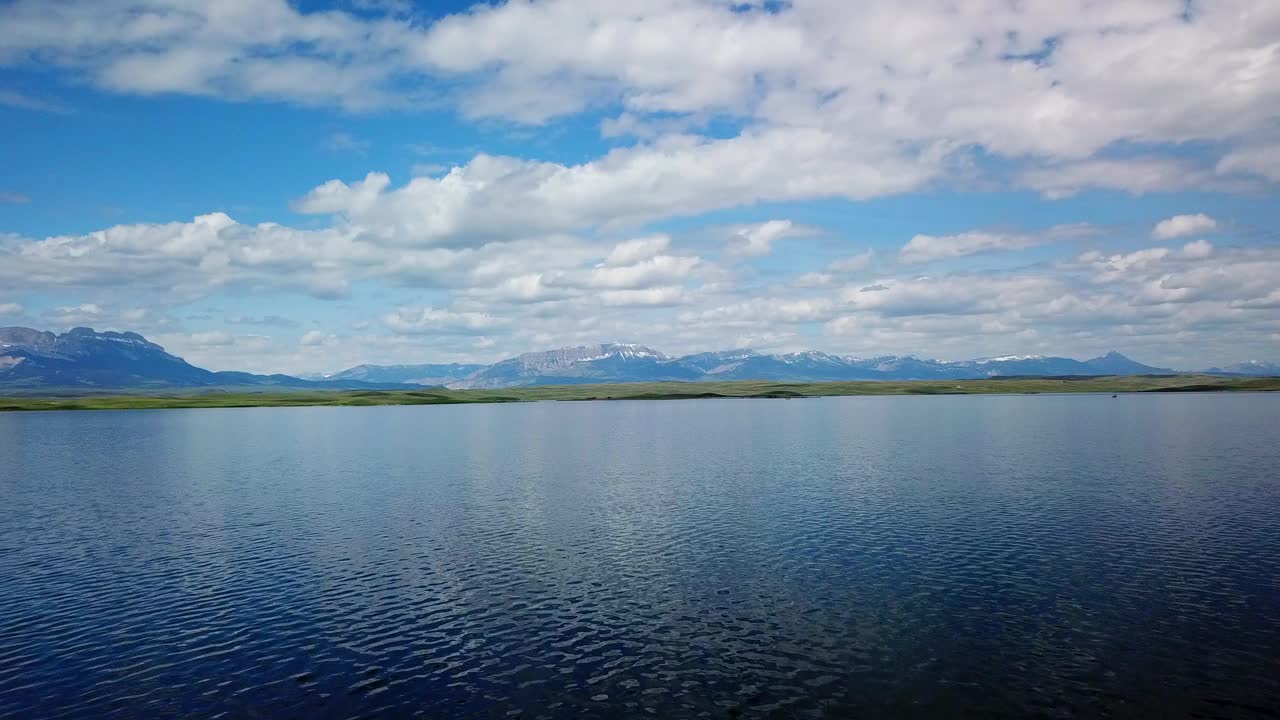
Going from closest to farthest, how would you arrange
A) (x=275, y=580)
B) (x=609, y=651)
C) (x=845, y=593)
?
(x=609, y=651), (x=845, y=593), (x=275, y=580)

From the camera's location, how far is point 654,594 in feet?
156

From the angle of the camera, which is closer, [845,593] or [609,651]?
[609,651]

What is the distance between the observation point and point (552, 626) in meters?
41.9

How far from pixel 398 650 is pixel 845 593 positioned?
27169mm

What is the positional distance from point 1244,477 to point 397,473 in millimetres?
110781

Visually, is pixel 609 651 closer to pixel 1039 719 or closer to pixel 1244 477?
pixel 1039 719

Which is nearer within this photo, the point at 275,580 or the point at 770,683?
the point at 770,683

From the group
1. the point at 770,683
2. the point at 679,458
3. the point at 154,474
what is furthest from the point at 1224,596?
the point at 154,474

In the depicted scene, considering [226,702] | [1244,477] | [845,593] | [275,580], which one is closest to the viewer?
[226,702]

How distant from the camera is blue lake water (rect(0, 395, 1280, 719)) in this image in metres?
33.3

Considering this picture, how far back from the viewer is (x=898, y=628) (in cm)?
4047

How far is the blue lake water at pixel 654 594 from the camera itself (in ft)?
109

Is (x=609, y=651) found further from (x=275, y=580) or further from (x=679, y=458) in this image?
(x=679, y=458)

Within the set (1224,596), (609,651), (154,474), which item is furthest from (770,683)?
(154,474)
